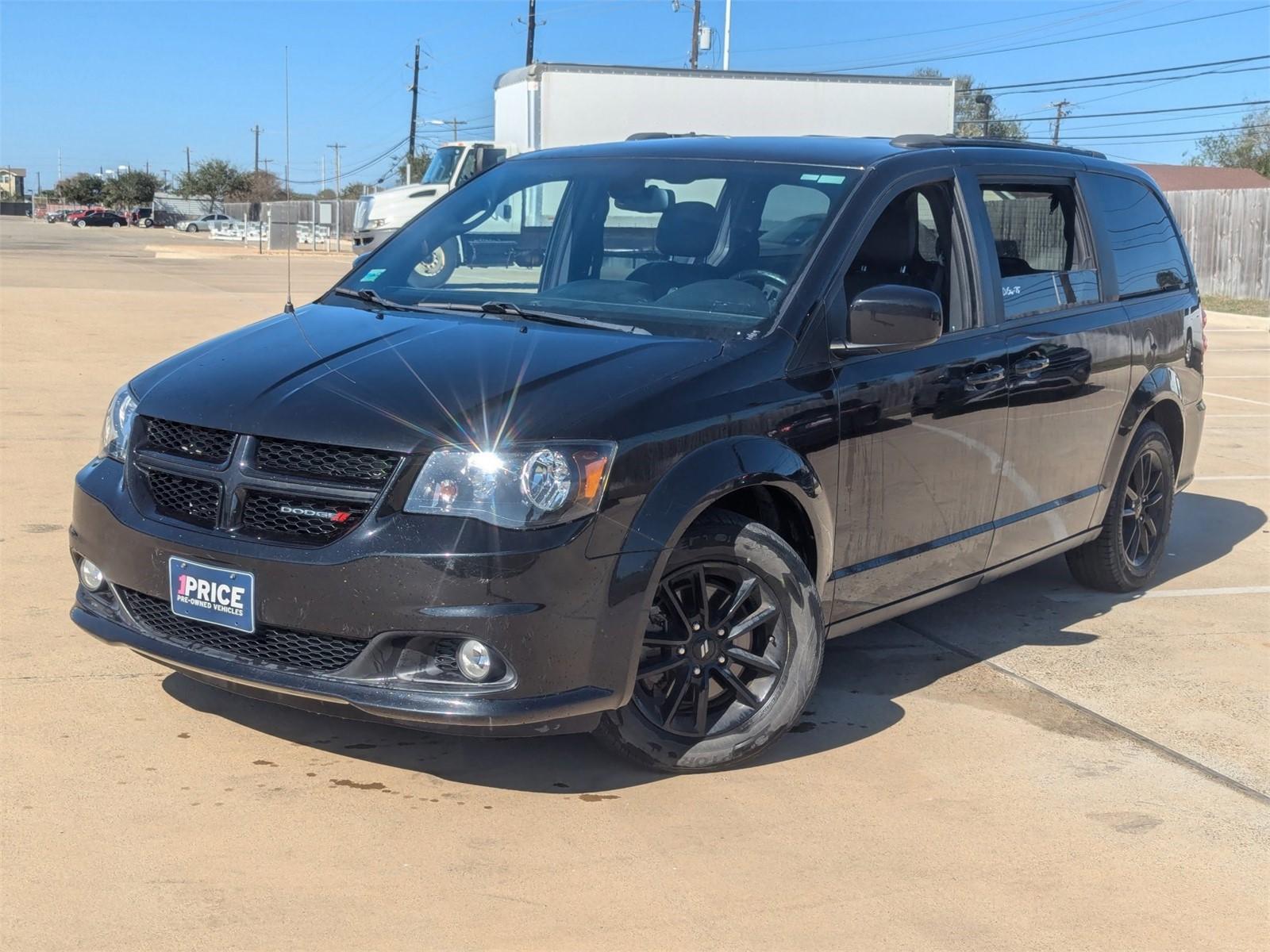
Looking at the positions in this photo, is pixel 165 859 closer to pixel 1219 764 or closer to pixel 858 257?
pixel 858 257

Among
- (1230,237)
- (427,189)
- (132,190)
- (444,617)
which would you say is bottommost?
(444,617)

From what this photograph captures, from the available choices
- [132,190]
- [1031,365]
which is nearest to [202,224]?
[132,190]

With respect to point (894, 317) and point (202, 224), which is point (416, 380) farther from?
point (202, 224)

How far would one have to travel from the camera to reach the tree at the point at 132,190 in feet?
425

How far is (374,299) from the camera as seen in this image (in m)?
4.97

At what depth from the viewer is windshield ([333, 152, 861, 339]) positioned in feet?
14.9

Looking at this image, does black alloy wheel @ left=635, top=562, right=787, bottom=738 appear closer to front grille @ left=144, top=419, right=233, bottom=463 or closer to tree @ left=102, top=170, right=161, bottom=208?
front grille @ left=144, top=419, right=233, bottom=463

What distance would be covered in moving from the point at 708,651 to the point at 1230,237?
2935 centimetres

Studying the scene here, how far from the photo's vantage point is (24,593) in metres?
5.73

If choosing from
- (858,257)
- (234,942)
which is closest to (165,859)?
(234,942)

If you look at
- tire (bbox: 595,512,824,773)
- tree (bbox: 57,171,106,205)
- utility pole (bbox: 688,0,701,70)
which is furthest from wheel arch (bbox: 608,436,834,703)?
tree (bbox: 57,171,106,205)

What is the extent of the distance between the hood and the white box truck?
2003cm

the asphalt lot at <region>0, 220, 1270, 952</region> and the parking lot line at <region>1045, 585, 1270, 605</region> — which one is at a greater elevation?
the parking lot line at <region>1045, 585, 1270, 605</region>

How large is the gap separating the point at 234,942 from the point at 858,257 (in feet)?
9.28
